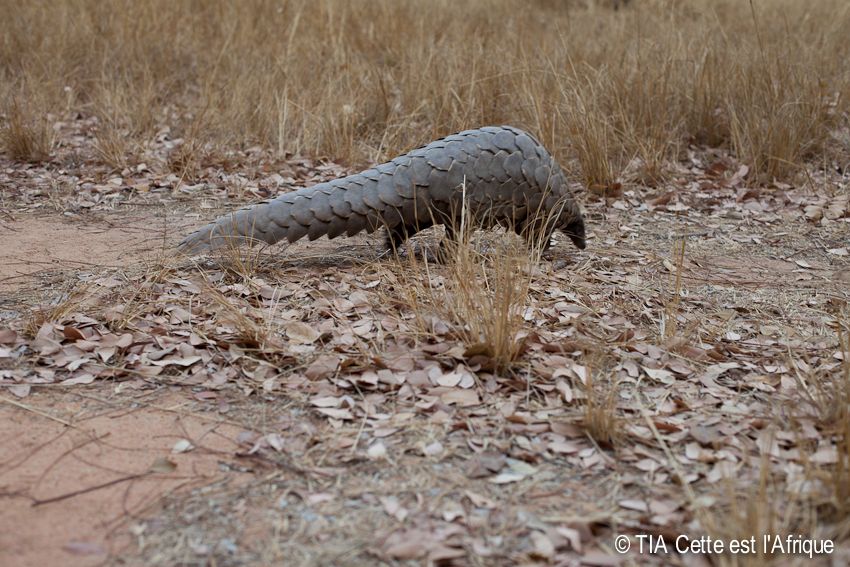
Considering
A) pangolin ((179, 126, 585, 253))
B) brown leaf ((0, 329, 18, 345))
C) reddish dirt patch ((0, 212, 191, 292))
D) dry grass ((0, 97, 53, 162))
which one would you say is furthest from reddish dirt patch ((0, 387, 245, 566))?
dry grass ((0, 97, 53, 162))

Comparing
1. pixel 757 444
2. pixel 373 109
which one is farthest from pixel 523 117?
pixel 757 444

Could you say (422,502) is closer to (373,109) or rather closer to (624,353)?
(624,353)

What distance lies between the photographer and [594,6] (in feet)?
32.6

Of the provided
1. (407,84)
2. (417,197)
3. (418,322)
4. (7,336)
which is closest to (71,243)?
(7,336)

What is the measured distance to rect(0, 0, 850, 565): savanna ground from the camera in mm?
2221

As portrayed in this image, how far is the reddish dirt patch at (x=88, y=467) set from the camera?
209 centimetres

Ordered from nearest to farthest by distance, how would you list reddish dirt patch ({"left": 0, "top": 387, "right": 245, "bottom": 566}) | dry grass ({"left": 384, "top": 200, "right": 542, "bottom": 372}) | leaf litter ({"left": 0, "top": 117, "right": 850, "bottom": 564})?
reddish dirt patch ({"left": 0, "top": 387, "right": 245, "bottom": 566})
leaf litter ({"left": 0, "top": 117, "right": 850, "bottom": 564})
dry grass ({"left": 384, "top": 200, "right": 542, "bottom": 372})

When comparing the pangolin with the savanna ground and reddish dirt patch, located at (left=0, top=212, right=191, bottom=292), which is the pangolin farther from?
reddish dirt patch, located at (left=0, top=212, right=191, bottom=292)

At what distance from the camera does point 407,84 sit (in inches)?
254

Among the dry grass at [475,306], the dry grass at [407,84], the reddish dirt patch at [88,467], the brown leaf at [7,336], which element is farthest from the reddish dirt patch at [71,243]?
the dry grass at [475,306]

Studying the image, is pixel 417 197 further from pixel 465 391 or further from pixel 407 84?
pixel 407 84

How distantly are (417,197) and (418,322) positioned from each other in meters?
0.75

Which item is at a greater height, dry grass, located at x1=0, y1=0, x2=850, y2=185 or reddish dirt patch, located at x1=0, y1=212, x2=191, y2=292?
dry grass, located at x1=0, y1=0, x2=850, y2=185

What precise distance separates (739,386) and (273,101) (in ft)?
14.3
